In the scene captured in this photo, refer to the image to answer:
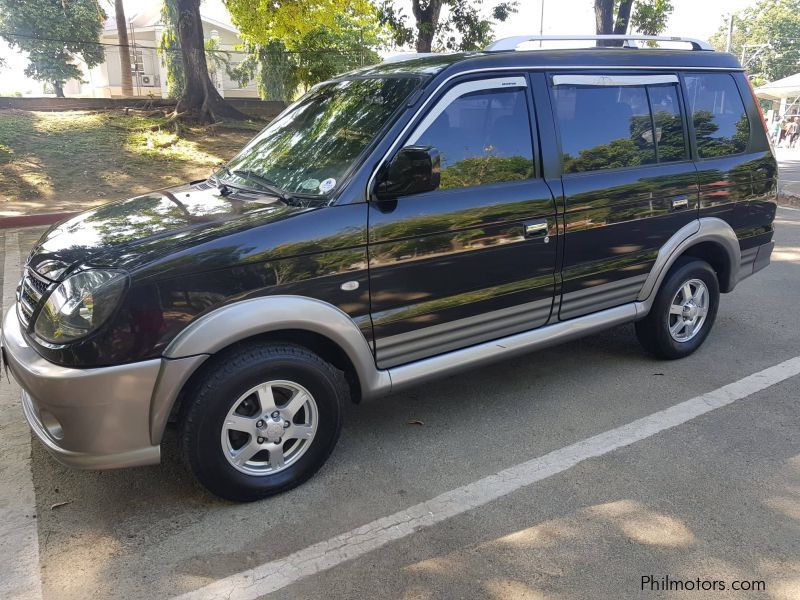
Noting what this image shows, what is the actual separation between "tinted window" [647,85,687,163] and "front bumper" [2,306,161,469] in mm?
3312

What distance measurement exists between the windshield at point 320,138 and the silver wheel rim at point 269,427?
0.96 meters

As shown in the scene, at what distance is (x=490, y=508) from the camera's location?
9.82ft

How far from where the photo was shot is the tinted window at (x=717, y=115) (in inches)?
172

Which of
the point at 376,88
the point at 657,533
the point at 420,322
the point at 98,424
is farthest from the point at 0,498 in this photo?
the point at 657,533

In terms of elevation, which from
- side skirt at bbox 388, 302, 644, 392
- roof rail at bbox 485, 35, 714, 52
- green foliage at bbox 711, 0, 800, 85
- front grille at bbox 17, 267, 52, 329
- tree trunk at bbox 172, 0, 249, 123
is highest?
green foliage at bbox 711, 0, 800, 85

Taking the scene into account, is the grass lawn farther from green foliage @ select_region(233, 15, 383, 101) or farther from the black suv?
the black suv

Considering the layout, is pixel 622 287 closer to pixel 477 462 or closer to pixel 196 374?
pixel 477 462

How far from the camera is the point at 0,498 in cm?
309

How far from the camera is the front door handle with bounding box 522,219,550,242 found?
11.7ft

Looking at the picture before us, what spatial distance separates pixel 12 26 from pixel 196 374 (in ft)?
117

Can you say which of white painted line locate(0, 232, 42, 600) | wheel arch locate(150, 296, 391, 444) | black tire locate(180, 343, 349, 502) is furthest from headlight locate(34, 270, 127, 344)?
white painted line locate(0, 232, 42, 600)

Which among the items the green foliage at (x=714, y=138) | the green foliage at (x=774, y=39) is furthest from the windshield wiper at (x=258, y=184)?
the green foliage at (x=774, y=39)

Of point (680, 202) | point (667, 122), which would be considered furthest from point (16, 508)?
point (667, 122)

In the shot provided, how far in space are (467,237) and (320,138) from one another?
3.18 ft
